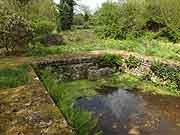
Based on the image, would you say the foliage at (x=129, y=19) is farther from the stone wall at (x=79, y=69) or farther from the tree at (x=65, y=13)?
the stone wall at (x=79, y=69)

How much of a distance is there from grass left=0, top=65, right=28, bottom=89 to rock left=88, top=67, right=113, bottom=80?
430 centimetres

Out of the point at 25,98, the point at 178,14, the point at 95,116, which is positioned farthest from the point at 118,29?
the point at 25,98

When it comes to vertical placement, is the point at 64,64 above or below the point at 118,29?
below

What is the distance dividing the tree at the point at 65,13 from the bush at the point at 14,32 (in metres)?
7.99

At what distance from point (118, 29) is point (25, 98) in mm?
14042

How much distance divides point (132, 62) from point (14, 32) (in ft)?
19.7

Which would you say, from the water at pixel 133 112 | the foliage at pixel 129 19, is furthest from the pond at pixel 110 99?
the foliage at pixel 129 19

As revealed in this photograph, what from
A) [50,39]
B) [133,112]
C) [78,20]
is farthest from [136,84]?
[78,20]

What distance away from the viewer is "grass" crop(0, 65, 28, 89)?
668 cm

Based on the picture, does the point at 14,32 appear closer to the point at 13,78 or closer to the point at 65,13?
the point at 13,78

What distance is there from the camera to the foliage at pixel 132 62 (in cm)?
1247

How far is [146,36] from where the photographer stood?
1856 centimetres

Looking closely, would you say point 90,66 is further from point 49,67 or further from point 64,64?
point 49,67

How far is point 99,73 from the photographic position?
42.0 ft
